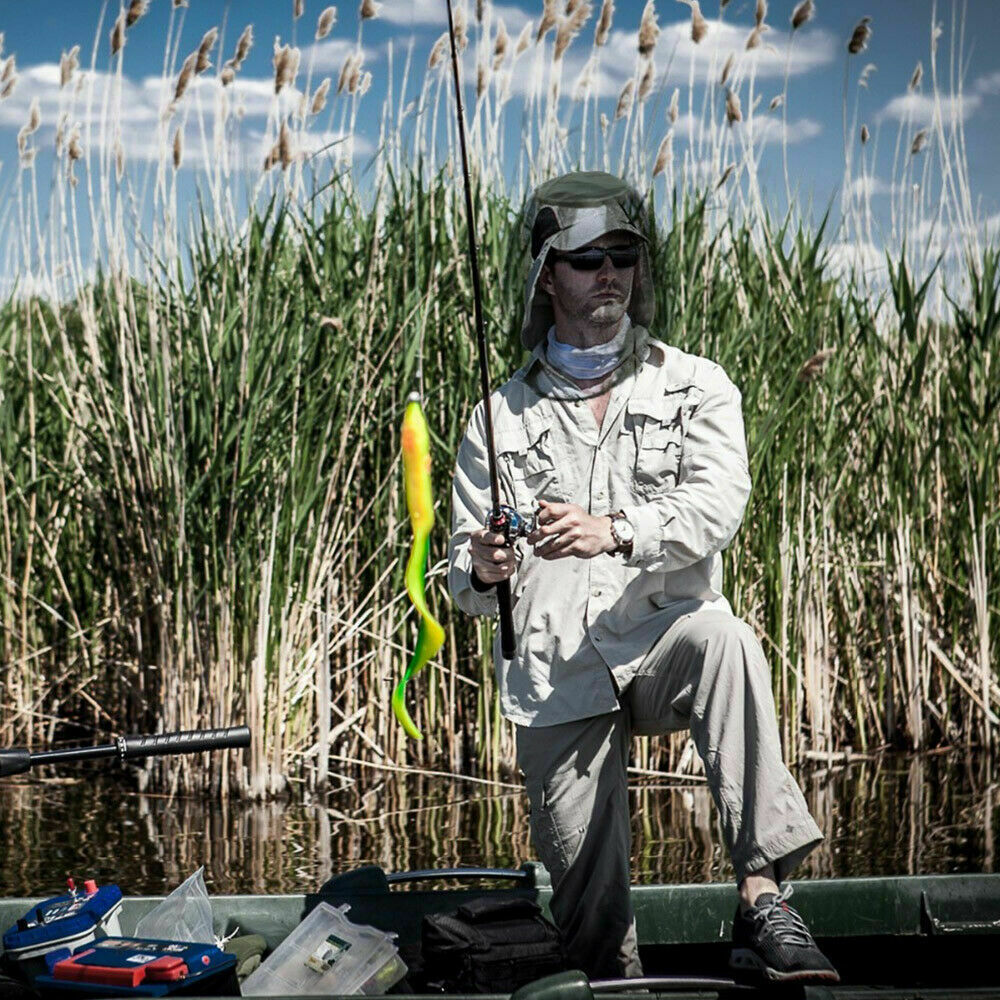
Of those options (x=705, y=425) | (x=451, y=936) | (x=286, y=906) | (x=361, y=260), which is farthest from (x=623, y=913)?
(x=361, y=260)

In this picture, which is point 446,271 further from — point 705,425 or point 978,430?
point 705,425

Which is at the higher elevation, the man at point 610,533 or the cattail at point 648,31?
the cattail at point 648,31

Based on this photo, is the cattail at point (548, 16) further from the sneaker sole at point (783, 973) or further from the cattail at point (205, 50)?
the sneaker sole at point (783, 973)

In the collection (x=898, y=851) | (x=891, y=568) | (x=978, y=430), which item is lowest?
(x=898, y=851)

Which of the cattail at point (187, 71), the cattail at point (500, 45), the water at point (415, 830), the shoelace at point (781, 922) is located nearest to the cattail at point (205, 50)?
the cattail at point (187, 71)

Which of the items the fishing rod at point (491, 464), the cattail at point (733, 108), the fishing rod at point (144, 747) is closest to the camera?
the fishing rod at point (144, 747)

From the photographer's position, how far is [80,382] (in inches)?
228

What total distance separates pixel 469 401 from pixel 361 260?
668 millimetres

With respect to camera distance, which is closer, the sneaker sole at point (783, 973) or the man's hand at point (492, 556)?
the sneaker sole at point (783, 973)

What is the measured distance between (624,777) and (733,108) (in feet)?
11.9

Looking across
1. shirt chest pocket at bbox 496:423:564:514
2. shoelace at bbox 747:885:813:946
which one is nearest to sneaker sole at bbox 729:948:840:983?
shoelace at bbox 747:885:813:946

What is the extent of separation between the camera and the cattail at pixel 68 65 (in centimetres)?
566

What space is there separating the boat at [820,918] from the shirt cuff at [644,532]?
0.76 meters

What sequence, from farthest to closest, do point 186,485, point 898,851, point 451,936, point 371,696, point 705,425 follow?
point 371,696 → point 186,485 → point 898,851 → point 705,425 → point 451,936
